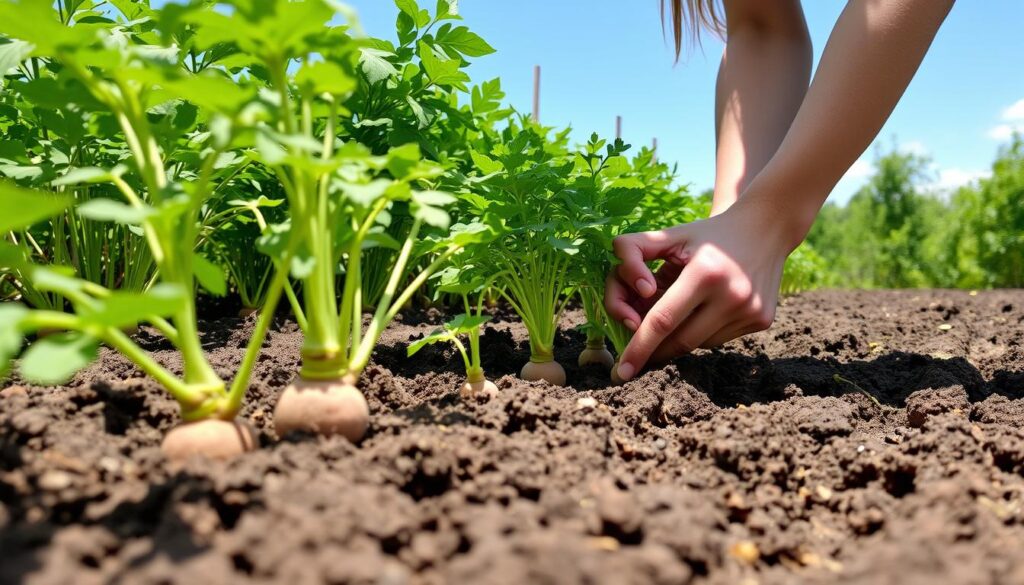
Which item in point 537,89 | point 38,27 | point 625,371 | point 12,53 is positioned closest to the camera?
point 38,27

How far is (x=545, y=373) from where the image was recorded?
194cm

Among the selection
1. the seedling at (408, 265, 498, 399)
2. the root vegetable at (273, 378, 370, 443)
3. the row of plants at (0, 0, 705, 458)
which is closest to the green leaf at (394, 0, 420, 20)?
the row of plants at (0, 0, 705, 458)

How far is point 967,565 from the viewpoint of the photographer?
79cm

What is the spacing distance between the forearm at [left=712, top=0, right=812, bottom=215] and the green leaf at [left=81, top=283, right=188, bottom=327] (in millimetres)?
2228

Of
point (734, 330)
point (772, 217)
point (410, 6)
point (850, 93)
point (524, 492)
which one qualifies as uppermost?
point (410, 6)

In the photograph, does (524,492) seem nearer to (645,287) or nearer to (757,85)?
(645,287)

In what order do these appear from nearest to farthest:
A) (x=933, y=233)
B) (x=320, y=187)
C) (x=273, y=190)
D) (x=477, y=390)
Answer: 1. (x=320, y=187)
2. (x=477, y=390)
3. (x=273, y=190)
4. (x=933, y=233)

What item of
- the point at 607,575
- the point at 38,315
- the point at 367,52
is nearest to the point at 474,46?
the point at 367,52

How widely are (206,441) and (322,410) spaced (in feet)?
0.63

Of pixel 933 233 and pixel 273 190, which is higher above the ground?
pixel 933 233

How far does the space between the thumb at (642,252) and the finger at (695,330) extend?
0.17 metres

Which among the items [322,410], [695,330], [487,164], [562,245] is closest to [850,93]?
[695,330]

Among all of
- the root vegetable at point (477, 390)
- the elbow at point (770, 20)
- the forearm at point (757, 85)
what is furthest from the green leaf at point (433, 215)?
the elbow at point (770, 20)

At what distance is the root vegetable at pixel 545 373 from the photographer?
1943 millimetres
